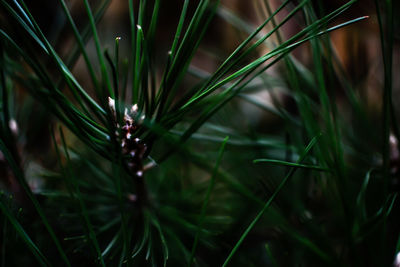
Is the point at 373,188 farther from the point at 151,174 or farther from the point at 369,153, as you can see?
the point at 151,174

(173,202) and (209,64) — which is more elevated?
(209,64)

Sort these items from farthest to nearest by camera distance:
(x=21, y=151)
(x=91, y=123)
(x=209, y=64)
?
1. (x=209, y=64)
2. (x=21, y=151)
3. (x=91, y=123)

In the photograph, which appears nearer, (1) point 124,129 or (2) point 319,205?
(1) point 124,129

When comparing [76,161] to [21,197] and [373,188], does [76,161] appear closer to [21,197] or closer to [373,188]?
[21,197]

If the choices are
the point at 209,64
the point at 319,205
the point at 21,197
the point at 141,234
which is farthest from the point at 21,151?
the point at 209,64

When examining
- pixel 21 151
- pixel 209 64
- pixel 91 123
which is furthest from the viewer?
pixel 209 64

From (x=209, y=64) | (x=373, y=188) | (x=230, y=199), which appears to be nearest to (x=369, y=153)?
(x=373, y=188)
